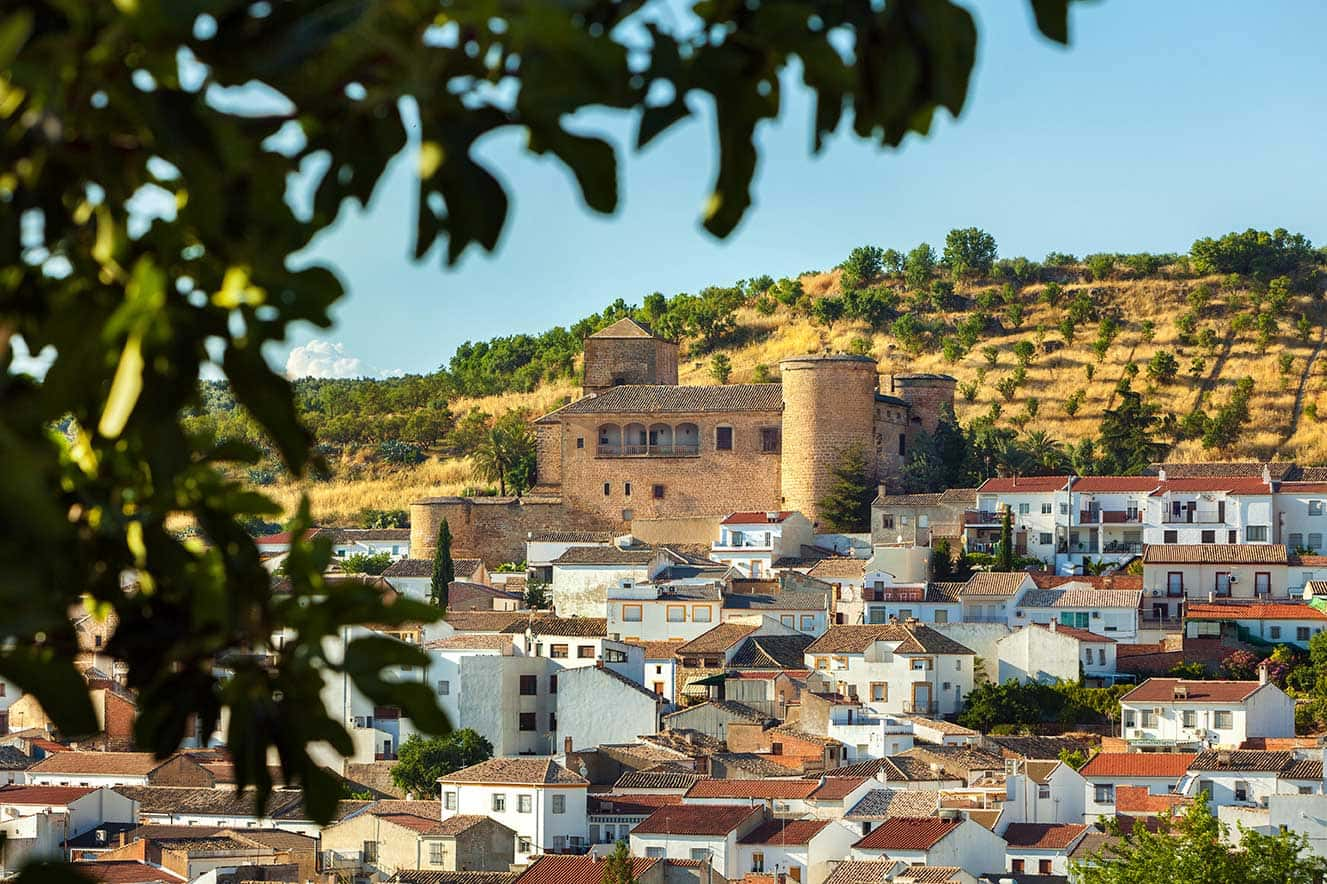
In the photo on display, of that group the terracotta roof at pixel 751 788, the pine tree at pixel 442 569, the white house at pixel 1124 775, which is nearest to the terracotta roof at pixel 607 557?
the pine tree at pixel 442 569

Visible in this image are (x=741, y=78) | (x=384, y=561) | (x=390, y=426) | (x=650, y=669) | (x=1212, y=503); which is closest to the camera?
(x=741, y=78)

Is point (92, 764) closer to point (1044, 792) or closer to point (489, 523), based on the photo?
point (1044, 792)

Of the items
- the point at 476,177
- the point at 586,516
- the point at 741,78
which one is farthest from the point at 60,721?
the point at 586,516

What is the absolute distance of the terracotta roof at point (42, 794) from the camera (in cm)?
2790

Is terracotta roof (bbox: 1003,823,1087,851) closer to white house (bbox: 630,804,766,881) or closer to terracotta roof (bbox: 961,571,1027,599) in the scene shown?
white house (bbox: 630,804,766,881)

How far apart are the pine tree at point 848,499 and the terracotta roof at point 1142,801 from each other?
53.9 feet

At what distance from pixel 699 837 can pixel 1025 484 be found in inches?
713

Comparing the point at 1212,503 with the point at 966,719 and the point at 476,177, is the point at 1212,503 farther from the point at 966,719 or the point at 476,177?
the point at 476,177

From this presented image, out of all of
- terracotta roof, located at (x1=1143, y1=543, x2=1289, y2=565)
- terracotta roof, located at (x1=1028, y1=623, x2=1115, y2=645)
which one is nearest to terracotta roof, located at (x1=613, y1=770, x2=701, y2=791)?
terracotta roof, located at (x1=1028, y1=623, x2=1115, y2=645)

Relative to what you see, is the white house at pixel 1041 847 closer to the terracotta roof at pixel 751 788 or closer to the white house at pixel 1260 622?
the terracotta roof at pixel 751 788

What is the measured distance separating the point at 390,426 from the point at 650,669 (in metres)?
29.7

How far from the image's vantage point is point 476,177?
174 cm

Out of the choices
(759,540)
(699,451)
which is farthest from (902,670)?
(699,451)

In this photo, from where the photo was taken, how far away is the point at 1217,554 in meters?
38.8
